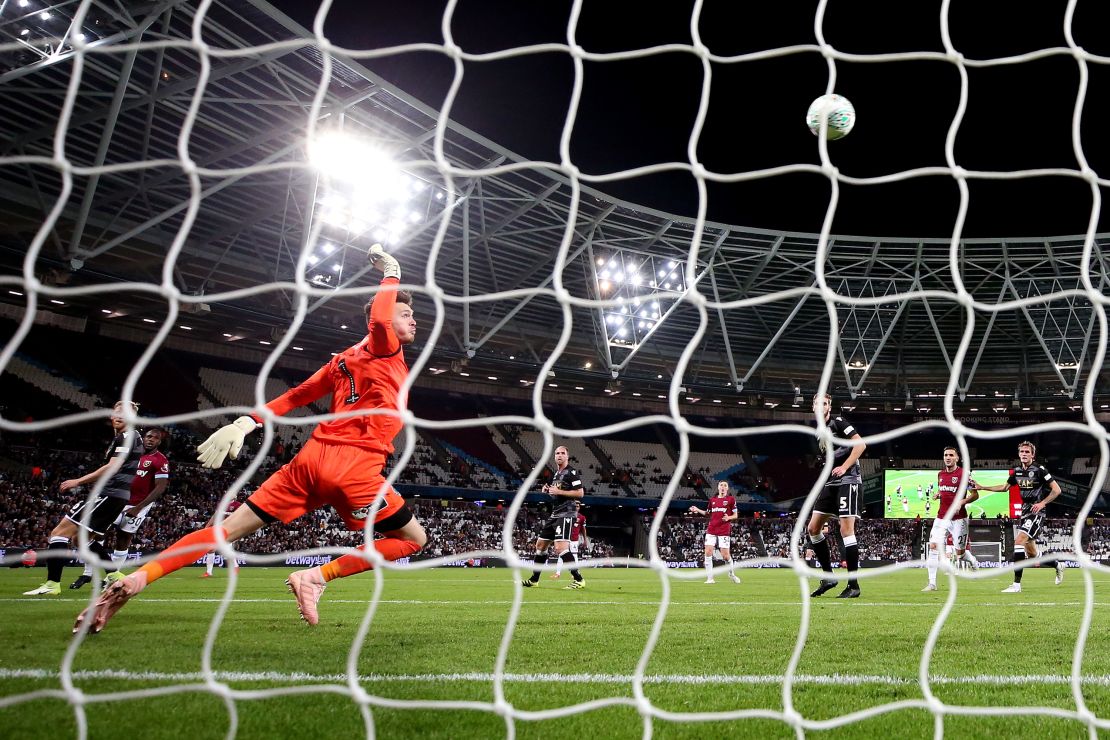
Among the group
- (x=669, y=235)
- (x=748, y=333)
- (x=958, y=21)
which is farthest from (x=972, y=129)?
(x=748, y=333)

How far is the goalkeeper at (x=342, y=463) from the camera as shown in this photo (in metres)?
4.24

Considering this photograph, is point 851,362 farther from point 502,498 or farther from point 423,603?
point 423,603

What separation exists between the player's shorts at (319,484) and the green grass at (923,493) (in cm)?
3241

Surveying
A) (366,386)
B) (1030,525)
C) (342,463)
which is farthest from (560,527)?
(342,463)

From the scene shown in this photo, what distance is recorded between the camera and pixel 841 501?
27.8 feet

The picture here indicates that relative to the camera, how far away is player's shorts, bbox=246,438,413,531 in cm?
453

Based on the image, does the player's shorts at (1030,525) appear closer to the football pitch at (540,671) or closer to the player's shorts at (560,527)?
the football pitch at (540,671)

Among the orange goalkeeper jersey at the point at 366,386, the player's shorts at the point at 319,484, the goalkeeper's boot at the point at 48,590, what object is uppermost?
the orange goalkeeper jersey at the point at 366,386

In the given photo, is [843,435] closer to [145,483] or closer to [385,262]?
[385,262]

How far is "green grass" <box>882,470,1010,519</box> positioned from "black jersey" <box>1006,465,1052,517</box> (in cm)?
2254

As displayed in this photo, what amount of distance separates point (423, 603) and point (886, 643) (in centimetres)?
468

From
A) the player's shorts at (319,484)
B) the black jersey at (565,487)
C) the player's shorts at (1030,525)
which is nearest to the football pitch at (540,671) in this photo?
the player's shorts at (319,484)

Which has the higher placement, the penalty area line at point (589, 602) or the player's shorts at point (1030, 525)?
the player's shorts at point (1030, 525)

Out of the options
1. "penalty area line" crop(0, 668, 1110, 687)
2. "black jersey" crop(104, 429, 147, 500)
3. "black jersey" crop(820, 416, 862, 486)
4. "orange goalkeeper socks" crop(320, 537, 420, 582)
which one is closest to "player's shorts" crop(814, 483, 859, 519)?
"black jersey" crop(820, 416, 862, 486)
